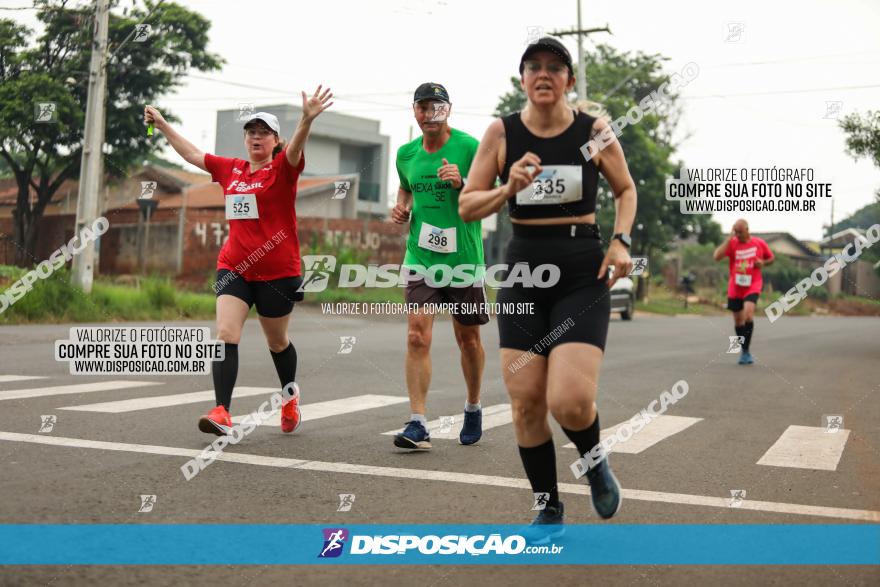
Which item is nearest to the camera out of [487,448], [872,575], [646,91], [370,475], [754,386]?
[872,575]

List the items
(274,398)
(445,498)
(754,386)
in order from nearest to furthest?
(445,498) → (274,398) → (754,386)

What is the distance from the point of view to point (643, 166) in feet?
148

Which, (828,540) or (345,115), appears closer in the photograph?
(828,540)

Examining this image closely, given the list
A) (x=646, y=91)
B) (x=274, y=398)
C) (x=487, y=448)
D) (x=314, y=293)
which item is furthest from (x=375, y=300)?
(x=646, y=91)

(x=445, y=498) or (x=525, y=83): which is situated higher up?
(x=525, y=83)

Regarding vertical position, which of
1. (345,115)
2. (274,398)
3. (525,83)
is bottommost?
(274,398)

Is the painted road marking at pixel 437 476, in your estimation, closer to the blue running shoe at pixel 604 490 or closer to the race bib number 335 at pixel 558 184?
the blue running shoe at pixel 604 490

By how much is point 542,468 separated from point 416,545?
0.65 m

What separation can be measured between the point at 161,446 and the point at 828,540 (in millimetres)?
3983

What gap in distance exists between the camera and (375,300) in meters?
28.5

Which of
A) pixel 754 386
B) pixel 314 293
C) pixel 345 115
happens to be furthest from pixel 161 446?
A: pixel 345 115

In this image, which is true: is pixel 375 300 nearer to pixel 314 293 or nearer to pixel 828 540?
pixel 314 293

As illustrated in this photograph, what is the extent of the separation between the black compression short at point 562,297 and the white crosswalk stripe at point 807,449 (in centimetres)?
276

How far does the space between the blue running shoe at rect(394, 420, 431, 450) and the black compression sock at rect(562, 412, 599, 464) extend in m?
2.18
